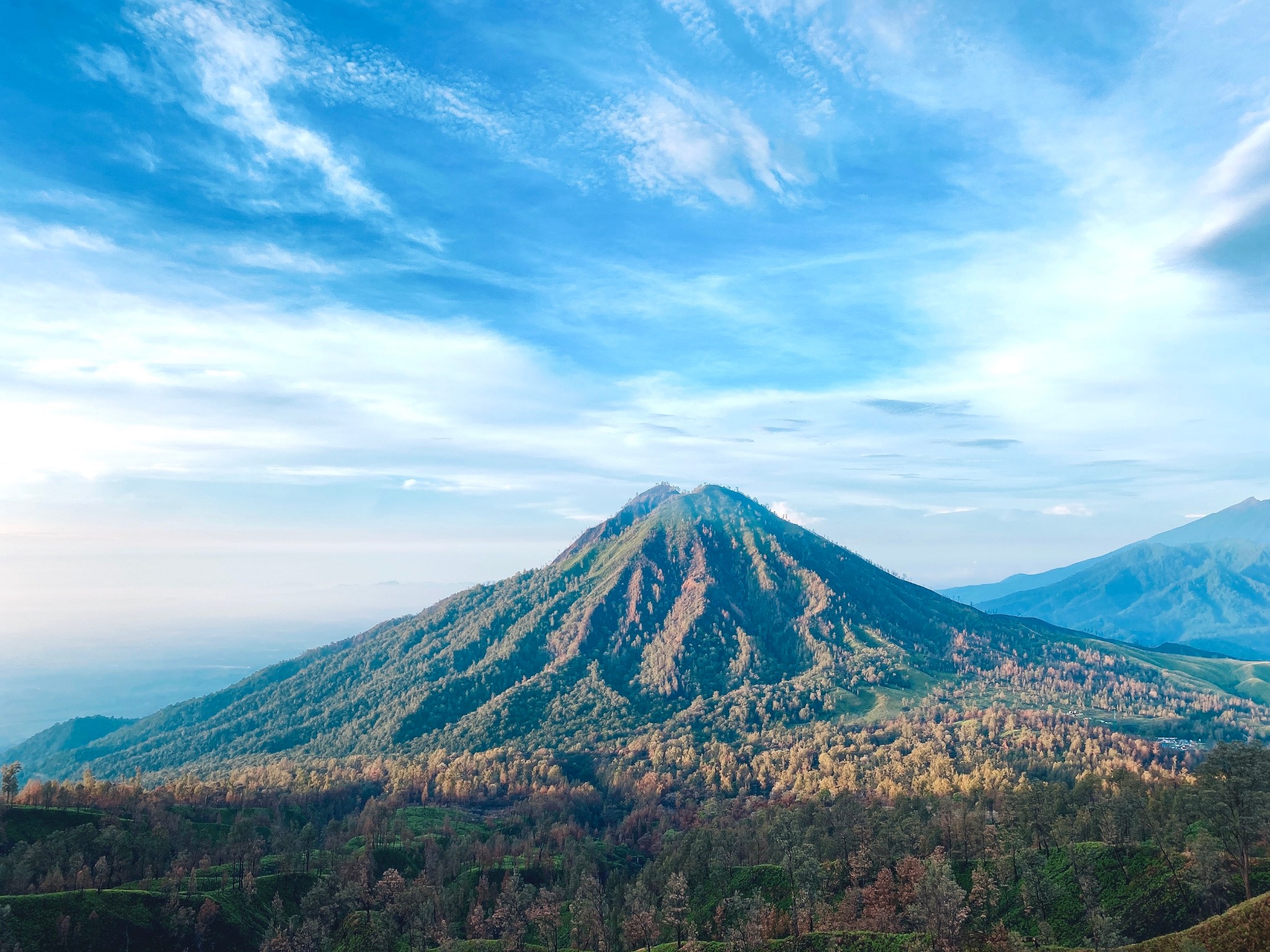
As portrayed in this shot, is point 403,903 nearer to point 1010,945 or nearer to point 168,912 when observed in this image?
point 168,912

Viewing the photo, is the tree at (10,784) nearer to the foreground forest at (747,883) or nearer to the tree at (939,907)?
the foreground forest at (747,883)

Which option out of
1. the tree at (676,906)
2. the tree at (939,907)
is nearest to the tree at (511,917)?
the tree at (676,906)

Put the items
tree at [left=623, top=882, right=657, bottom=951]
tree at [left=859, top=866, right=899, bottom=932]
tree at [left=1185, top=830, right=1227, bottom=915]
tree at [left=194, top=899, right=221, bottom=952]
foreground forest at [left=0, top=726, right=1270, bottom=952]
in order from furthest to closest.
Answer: tree at [left=194, top=899, right=221, bottom=952]
tree at [left=623, top=882, right=657, bottom=951]
tree at [left=859, top=866, right=899, bottom=932]
foreground forest at [left=0, top=726, right=1270, bottom=952]
tree at [left=1185, top=830, right=1227, bottom=915]

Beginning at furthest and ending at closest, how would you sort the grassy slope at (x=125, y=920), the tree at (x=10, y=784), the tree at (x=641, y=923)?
the tree at (x=10, y=784) → the tree at (x=641, y=923) → the grassy slope at (x=125, y=920)

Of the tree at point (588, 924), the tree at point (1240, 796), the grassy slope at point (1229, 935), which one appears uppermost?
the tree at point (1240, 796)

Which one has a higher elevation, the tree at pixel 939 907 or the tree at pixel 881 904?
the tree at pixel 939 907

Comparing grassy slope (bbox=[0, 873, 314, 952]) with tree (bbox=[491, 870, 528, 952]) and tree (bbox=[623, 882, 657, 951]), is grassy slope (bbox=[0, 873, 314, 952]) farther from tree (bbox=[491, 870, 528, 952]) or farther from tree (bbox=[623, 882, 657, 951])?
tree (bbox=[623, 882, 657, 951])

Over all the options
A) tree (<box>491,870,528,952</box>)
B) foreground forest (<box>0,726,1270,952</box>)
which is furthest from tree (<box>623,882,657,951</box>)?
tree (<box>491,870,528,952</box>)
